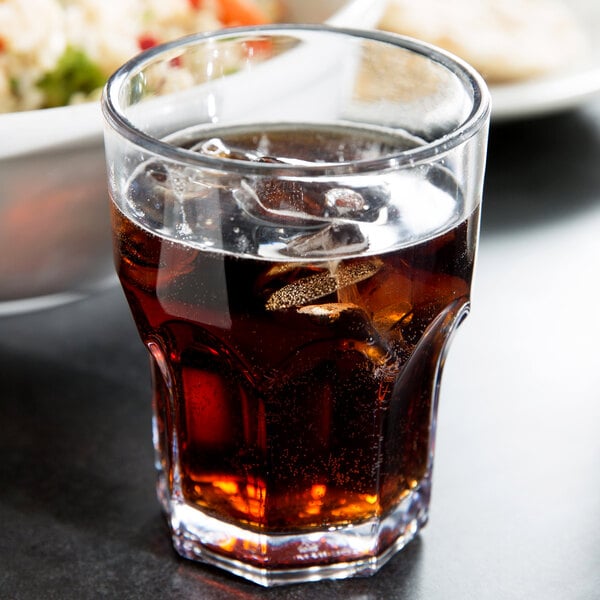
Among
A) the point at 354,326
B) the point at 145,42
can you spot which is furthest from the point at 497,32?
the point at 354,326

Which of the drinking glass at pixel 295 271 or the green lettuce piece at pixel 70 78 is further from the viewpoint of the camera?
the green lettuce piece at pixel 70 78

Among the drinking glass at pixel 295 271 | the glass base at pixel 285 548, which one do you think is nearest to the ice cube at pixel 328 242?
the drinking glass at pixel 295 271

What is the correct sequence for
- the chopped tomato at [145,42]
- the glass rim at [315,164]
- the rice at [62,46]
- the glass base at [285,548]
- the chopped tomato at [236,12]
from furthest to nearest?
the chopped tomato at [236,12] < the chopped tomato at [145,42] < the rice at [62,46] < the glass base at [285,548] < the glass rim at [315,164]

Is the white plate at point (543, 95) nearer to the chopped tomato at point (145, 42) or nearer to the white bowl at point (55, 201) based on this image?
the white bowl at point (55, 201)

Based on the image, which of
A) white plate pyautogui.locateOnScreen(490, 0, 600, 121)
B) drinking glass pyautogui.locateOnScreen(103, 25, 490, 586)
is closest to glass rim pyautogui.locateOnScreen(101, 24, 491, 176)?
drinking glass pyautogui.locateOnScreen(103, 25, 490, 586)

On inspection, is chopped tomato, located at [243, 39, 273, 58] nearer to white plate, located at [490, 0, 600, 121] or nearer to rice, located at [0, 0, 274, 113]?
rice, located at [0, 0, 274, 113]

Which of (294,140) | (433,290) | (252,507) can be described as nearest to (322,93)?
(294,140)

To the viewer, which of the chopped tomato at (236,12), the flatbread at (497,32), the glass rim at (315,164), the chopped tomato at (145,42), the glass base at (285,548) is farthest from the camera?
the flatbread at (497,32)

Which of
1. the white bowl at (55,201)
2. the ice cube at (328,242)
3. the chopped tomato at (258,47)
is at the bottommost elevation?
the white bowl at (55,201)
